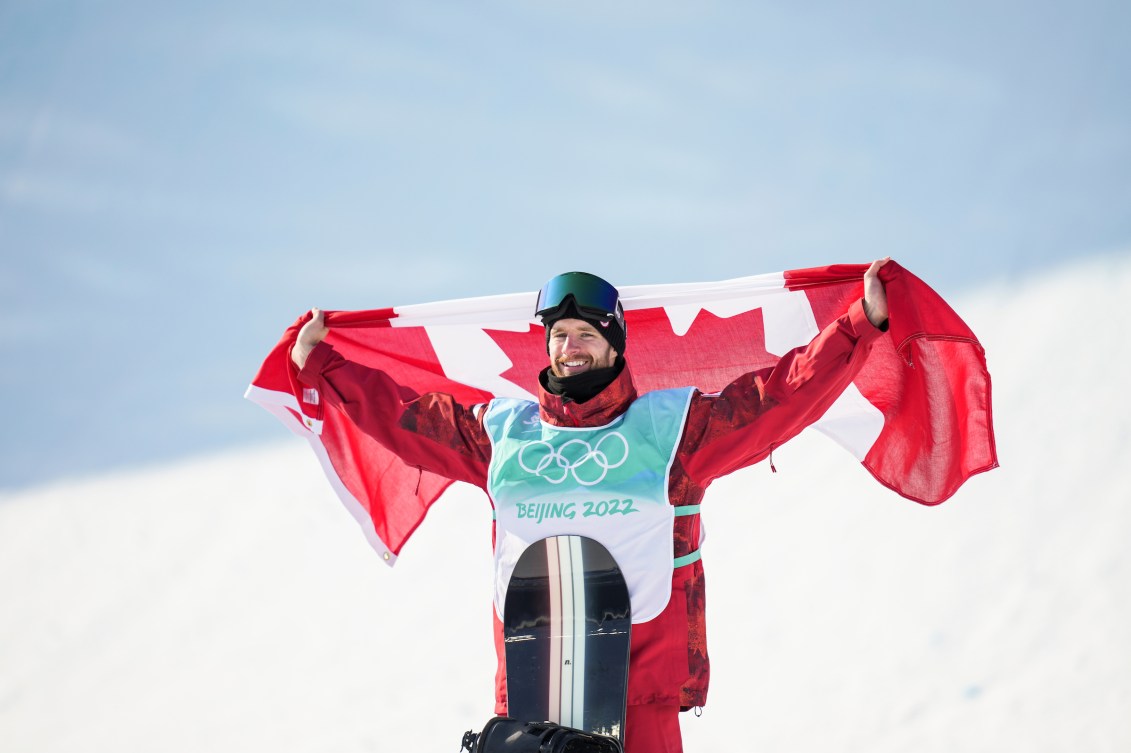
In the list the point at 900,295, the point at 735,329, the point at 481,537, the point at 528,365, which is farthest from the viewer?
the point at 481,537

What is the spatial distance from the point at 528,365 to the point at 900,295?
4.73 ft

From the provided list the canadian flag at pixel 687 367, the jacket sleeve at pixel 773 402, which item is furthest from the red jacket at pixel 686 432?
the canadian flag at pixel 687 367

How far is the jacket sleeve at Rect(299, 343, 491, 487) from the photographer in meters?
3.37

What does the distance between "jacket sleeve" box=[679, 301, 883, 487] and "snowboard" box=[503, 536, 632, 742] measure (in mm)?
390

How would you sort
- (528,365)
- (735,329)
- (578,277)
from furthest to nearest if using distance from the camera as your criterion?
(528,365) < (735,329) < (578,277)

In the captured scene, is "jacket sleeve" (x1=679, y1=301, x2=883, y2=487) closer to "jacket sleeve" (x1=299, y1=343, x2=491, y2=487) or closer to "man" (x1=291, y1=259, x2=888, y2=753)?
"man" (x1=291, y1=259, x2=888, y2=753)

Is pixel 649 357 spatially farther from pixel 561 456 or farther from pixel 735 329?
pixel 561 456

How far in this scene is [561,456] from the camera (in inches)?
125

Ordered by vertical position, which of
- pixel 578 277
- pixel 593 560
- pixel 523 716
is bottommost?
pixel 523 716

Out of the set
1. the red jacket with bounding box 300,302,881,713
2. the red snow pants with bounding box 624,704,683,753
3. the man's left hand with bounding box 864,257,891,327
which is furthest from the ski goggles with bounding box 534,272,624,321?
the red snow pants with bounding box 624,704,683,753

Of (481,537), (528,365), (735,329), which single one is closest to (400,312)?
(528,365)

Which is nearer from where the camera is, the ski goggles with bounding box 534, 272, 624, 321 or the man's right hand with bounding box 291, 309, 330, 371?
the ski goggles with bounding box 534, 272, 624, 321

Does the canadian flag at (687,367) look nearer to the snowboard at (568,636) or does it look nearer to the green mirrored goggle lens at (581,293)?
the green mirrored goggle lens at (581,293)

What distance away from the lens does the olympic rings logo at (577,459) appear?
314 centimetres
